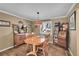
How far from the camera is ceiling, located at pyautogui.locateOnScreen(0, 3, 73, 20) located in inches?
70.7

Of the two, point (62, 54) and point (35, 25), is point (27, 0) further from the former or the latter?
point (62, 54)

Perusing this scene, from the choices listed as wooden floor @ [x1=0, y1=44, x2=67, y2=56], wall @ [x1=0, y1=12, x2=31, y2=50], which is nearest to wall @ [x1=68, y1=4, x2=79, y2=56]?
wooden floor @ [x1=0, y1=44, x2=67, y2=56]

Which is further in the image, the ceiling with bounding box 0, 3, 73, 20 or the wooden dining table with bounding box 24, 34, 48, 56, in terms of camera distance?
the wooden dining table with bounding box 24, 34, 48, 56

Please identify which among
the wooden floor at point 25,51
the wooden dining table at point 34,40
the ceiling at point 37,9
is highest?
the ceiling at point 37,9

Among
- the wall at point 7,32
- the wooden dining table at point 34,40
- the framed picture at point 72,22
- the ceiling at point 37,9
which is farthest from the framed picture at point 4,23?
the framed picture at point 72,22

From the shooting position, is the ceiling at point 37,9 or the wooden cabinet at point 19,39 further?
the wooden cabinet at point 19,39

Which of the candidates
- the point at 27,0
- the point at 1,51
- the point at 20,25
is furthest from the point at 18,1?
the point at 1,51

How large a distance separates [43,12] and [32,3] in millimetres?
287

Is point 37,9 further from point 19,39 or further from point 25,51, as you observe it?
point 25,51

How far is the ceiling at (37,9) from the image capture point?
1797mm

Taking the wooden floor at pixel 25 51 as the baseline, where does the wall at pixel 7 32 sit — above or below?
above

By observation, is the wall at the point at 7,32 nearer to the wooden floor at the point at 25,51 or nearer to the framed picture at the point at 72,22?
the wooden floor at the point at 25,51

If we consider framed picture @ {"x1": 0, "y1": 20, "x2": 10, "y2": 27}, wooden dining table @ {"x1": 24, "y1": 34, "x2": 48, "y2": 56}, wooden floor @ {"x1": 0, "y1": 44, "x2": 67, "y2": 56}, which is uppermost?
framed picture @ {"x1": 0, "y1": 20, "x2": 10, "y2": 27}

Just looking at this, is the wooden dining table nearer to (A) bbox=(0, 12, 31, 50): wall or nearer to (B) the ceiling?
(A) bbox=(0, 12, 31, 50): wall
